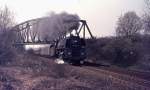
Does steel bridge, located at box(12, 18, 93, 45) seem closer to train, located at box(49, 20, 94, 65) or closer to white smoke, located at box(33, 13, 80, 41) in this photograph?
white smoke, located at box(33, 13, 80, 41)

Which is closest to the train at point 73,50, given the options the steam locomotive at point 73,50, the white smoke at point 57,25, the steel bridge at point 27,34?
the steam locomotive at point 73,50

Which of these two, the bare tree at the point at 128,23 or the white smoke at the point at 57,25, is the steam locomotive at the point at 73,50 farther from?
the bare tree at the point at 128,23

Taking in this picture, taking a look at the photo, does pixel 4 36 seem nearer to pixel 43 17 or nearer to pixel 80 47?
pixel 80 47

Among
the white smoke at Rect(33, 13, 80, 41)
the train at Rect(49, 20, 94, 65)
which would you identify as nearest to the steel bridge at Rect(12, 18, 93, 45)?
the white smoke at Rect(33, 13, 80, 41)

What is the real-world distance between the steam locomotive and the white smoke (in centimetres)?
497

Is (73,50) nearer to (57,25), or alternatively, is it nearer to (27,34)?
(57,25)

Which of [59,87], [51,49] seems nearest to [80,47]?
[51,49]

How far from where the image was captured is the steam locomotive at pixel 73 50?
34406 mm

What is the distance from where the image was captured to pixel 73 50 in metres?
34.5

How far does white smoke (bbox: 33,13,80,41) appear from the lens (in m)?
41.0

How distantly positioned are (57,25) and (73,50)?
9.05 meters

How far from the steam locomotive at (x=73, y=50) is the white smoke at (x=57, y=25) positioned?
4.97 meters

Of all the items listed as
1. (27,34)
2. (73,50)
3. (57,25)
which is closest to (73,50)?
(73,50)

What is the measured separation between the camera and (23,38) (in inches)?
2660
